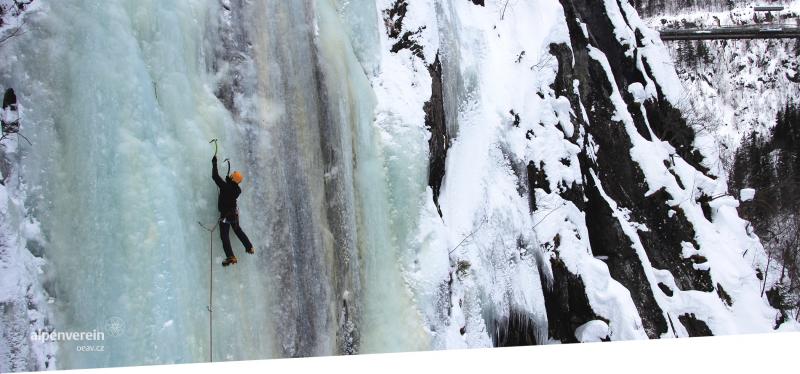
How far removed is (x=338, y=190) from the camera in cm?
411

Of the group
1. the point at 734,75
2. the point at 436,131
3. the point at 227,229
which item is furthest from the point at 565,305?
the point at 734,75

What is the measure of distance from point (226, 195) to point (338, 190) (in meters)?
0.95

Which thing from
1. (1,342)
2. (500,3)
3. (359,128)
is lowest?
(1,342)

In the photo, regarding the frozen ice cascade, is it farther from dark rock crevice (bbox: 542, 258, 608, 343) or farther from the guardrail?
the guardrail

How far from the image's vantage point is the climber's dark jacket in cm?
335

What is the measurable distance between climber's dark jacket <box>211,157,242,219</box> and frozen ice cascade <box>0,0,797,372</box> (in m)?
0.10

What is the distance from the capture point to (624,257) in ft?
20.0

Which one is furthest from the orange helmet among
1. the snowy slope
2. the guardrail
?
the guardrail

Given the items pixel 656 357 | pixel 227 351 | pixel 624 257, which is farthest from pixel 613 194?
pixel 227 351

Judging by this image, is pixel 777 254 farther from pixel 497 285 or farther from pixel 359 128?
pixel 359 128

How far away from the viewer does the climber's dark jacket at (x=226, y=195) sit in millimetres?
3352

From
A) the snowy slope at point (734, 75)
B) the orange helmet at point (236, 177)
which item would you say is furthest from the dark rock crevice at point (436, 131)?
the snowy slope at point (734, 75)

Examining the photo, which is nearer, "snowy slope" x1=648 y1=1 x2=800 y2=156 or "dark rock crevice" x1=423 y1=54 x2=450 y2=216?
"dark rock crevice" x1=423 y1=54 x2=450 y2=216

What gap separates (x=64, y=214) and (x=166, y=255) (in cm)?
56
